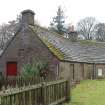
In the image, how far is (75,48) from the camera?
3406cm

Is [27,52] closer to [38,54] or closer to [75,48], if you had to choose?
[38,54]

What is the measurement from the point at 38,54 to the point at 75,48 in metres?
8.36

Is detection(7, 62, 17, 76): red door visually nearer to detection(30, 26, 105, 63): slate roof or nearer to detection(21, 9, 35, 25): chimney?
detection(30, 26, 105, 63): slate roof

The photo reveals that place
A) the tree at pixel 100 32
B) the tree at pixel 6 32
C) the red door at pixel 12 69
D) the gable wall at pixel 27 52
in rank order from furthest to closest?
the tree at pixel 100 32
the tree at pixel 6 32
the red door at pixel 12 69
the gable wall at pixel 27 52

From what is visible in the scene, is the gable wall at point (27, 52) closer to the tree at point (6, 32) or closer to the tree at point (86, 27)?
the tree at point (6, 32)

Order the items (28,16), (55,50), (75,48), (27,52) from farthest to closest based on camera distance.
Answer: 1. (75,48)
2. (28,16)
3. (27,52)
4. (55,50)

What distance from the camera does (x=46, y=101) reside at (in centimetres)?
1152

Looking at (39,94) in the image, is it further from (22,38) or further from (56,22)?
(56,22)

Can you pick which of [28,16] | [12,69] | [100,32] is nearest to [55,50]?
[28,16]

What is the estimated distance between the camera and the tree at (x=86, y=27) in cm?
7575

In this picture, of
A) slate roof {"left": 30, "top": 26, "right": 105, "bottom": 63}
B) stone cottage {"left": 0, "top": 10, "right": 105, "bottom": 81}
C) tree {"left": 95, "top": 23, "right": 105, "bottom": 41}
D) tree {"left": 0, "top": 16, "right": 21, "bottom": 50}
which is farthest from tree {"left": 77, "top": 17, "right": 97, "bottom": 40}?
stone cottage {"left": 0, "top": 10, "right": 105, "bottom": 81}

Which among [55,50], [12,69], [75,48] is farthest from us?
[75,48]

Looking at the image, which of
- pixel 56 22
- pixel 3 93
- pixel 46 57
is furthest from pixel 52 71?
pixel 56 22

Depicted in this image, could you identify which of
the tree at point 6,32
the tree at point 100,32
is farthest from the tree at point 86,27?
the tree at point 6,32
